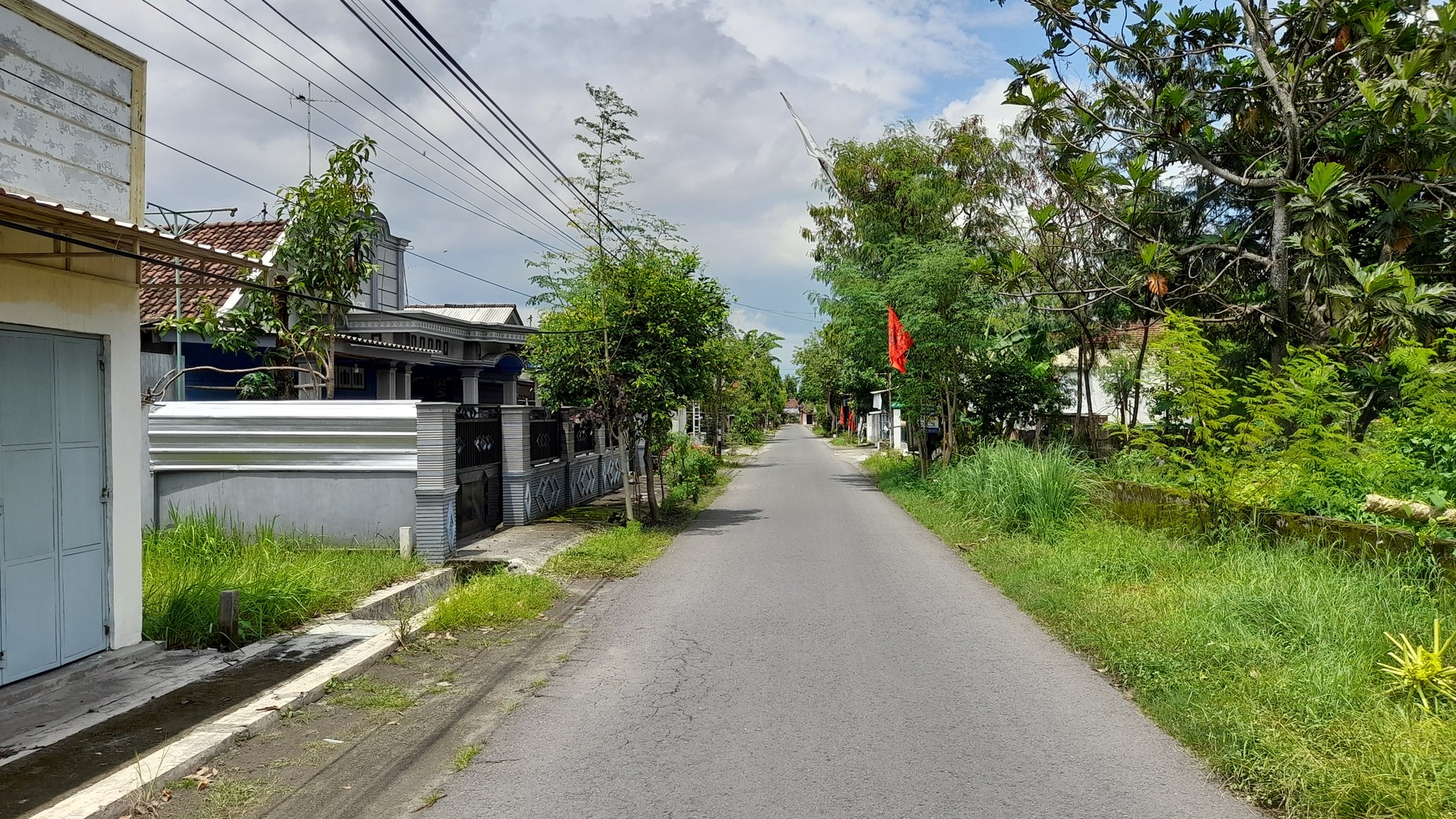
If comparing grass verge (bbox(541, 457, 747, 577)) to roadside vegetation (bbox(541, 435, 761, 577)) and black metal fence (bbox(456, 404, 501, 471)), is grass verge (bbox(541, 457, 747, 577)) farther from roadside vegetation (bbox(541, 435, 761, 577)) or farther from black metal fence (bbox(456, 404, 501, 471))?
black metal fence (bbox(456, 404, 501, 471))

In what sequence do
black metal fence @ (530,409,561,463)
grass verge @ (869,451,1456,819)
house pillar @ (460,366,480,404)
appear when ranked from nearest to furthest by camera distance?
grass verge @ (869,451,1456,819), black metal fence @ (530,409,561,463), house pillar @ (460,366,480,404)

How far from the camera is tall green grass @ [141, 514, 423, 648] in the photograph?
7.89 meters

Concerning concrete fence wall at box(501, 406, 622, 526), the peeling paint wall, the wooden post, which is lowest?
the wooden post

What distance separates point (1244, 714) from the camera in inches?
207

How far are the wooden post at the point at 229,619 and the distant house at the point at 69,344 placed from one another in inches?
24.7

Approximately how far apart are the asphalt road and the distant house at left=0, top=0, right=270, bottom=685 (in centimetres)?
353

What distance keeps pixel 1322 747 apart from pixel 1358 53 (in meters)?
11.3

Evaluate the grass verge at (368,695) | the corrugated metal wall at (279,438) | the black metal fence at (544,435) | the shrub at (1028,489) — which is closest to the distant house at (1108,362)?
the shrub at (1028,489)

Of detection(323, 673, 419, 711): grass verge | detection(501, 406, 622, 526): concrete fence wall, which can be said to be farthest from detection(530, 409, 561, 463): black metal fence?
detection(323, 673, 419, 711): grass verge

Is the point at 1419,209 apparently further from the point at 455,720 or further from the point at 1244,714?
the point at 455,720

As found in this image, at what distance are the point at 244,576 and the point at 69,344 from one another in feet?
9.57

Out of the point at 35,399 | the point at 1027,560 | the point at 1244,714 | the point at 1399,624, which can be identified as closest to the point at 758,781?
the point at 1244,714

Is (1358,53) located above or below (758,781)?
above

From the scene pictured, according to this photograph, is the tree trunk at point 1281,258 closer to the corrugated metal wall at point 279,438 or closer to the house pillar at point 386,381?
the corrugated metal wall at point 279,438
